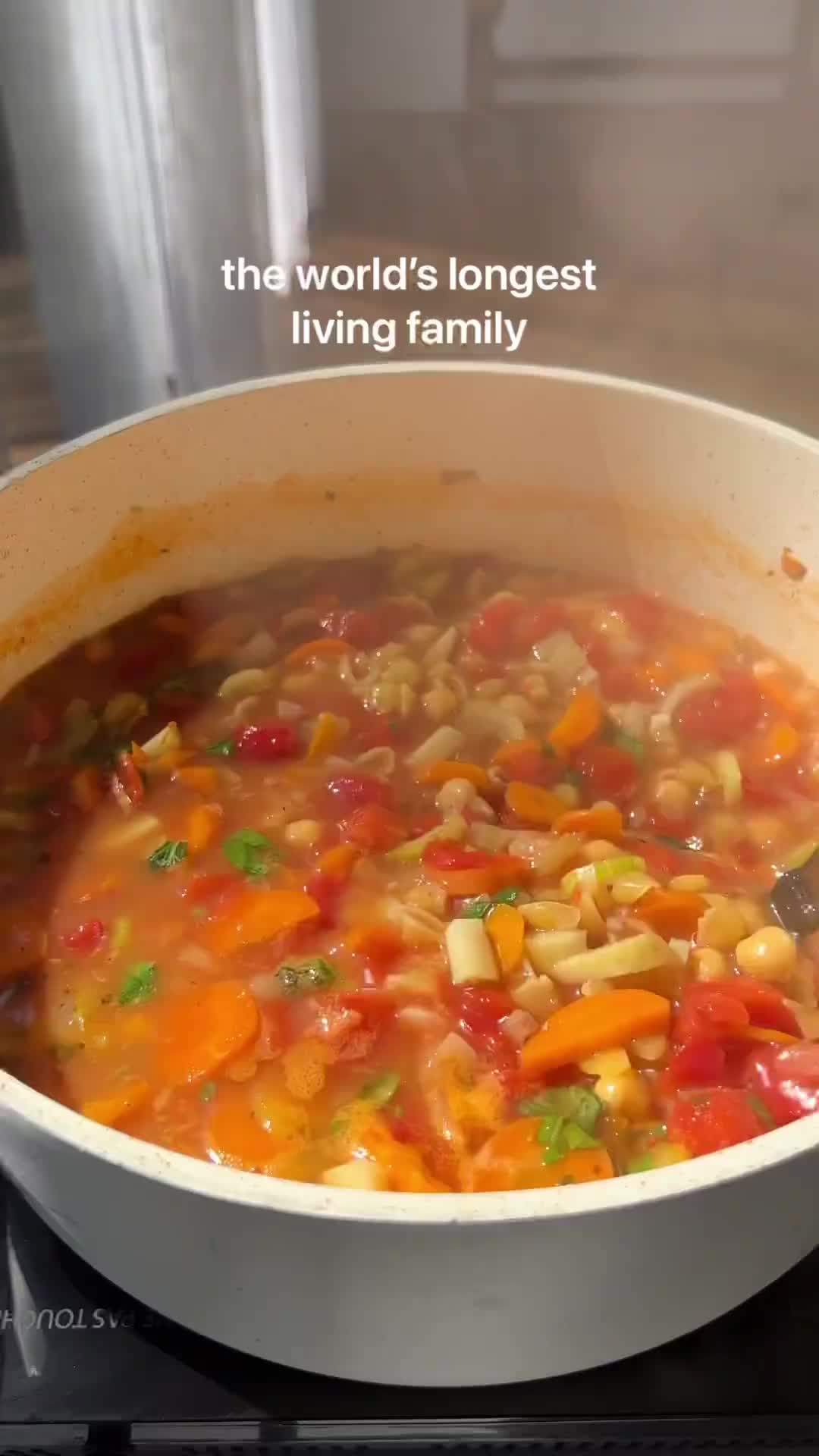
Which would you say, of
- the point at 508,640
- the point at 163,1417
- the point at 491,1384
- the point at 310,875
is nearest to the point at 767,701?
the point at 508,640

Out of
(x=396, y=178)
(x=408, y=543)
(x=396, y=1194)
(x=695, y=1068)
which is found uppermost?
(x=396, y=178)

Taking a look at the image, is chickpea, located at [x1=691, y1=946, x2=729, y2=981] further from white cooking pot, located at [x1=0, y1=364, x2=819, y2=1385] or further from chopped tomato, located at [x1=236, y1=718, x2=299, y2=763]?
chopped tomato, located at [x1=236, y1=718, x2=299, y2=763]

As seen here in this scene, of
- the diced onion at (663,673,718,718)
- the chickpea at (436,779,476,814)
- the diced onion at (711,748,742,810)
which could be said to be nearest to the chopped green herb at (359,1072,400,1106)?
the chickpea at (436,779,476,814)

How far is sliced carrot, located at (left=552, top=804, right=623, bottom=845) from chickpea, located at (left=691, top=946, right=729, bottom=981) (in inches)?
9.8

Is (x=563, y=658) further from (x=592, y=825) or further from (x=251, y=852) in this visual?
(x=251, y=852)

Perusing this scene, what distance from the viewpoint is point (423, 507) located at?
81.7 inches

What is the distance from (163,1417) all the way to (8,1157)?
1.07 feet

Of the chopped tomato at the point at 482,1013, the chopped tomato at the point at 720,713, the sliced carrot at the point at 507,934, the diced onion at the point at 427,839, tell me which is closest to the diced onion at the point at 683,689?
the chopped tomato at the point at 720,713

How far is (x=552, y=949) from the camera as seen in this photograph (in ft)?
4.71

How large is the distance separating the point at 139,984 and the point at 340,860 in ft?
0.96

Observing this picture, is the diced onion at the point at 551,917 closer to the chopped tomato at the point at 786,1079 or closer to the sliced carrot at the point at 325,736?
the chopped tomato at the point at 786,1079

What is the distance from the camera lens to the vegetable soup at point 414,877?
1275 millimetres

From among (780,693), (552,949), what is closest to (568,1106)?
(552,949)

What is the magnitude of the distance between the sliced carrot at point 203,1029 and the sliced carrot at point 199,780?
1.19 feet
